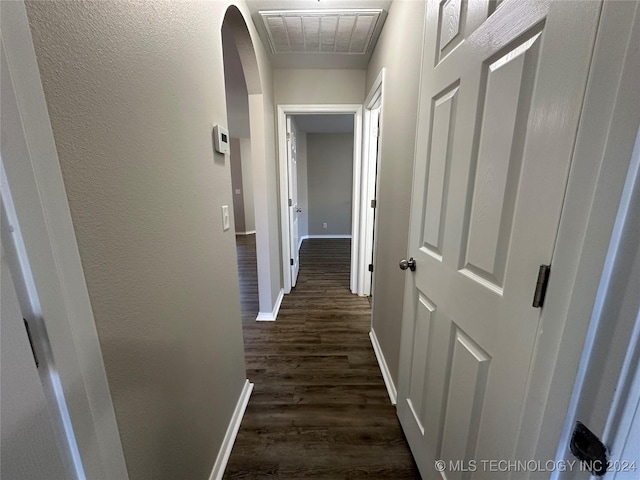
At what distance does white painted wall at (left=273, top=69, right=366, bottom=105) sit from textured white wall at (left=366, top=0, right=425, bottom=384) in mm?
468

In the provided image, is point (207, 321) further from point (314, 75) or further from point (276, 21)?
point (314, 75)

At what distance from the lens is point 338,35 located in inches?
75.6

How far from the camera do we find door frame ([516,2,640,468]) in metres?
0.35

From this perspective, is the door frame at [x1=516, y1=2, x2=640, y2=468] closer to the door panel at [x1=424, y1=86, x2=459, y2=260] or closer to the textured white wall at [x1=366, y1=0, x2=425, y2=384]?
the door panel at [x1=424, y1=86, x2=459, y2=260]

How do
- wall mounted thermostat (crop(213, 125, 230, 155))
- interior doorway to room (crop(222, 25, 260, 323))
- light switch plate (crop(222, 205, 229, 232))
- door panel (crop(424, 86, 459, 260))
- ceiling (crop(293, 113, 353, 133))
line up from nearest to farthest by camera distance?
door panel (crop(424, 86, 459, 260))
wall mounted thermostat (crop(213, 125, 230, 155))
light switch plate (crop(222, 205, 229, 232))
interior doorway to room (crop(222, 25, 260, 323))
ceiling (crop(293, 113, 353, 133))

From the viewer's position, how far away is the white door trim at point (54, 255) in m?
0.36

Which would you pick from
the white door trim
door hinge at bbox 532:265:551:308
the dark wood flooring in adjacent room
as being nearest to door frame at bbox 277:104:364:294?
the dark wood flooring in adjacent room

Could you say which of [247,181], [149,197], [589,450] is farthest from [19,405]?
[247,181]

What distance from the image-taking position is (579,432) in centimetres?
39

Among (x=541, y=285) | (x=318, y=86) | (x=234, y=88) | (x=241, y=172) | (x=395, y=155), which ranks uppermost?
(x=234, y=88)

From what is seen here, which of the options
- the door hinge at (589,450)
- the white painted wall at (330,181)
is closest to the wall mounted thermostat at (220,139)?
the door hinge at (589,450)

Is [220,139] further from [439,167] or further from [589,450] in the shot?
[589,450]

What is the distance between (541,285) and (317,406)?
56.0 inches

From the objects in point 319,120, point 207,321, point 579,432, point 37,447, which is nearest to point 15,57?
point 37,447
